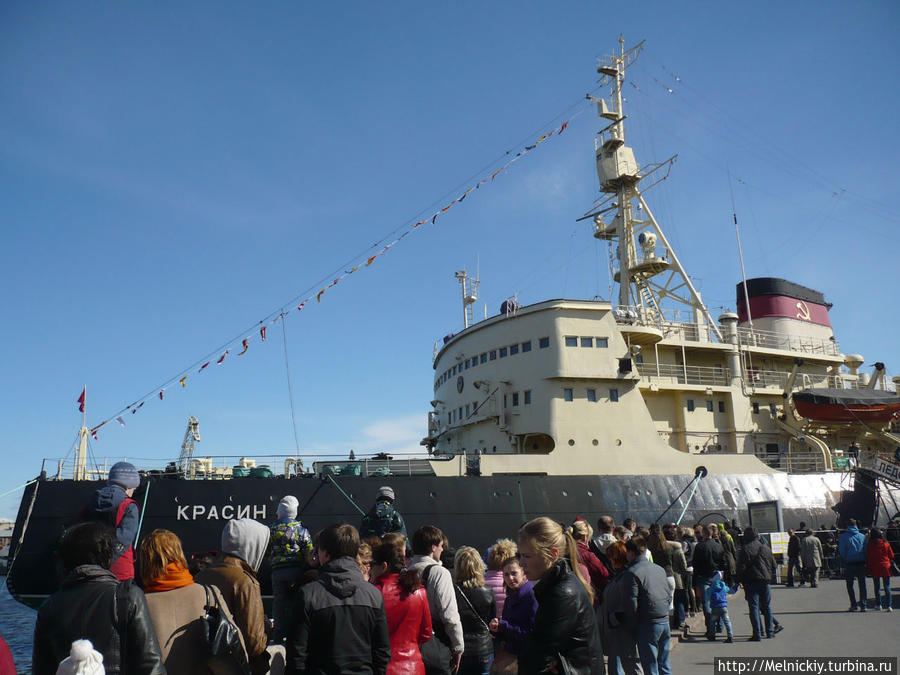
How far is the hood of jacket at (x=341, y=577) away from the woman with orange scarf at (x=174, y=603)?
525mm

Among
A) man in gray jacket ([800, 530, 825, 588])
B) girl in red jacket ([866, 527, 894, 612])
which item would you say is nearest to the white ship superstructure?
man in gray jacket ([800, 530, 825, 588])

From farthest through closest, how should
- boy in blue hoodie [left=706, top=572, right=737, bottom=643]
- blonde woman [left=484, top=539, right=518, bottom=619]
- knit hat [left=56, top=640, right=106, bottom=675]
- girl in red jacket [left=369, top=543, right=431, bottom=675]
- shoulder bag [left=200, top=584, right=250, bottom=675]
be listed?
boy in blue hoodie [left=706, top=572, right=737, bottom=643] < blonde woman [left=484, top=539, right=518, bottom=619] < girl in red jacket [left=369, top=543, right=431, bottom=675] < shoulder bag [left=200, top=584, right=250, bottom=675] < knit hat [left=56, top=640, right=106, bottom=675]

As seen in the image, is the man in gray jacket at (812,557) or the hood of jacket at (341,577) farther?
the man in gray jacket at (812,557)

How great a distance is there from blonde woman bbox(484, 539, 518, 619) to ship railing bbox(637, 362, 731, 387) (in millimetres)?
14564

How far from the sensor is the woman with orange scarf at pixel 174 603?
3.23 metres

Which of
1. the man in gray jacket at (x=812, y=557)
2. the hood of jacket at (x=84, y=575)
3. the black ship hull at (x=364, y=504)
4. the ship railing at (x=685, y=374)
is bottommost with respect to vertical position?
the man in gray jacket at (x=812, y=557)

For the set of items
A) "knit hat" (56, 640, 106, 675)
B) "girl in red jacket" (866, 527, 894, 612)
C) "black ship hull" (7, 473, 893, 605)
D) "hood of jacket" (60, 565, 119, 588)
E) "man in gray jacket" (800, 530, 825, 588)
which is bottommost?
"man in gray jacket" (800, 530, 825, 588)

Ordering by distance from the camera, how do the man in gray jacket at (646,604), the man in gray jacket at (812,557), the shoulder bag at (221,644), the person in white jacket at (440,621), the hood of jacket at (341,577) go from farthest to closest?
the man in gray jacket at (812,557) → the man in gray jacket at (646,604) → the person in white jacket at (440,621) → the hood of jacket at (341,577) → the shoulder bag at (221,644)

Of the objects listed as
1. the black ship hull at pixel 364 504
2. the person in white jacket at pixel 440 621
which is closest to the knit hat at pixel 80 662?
the person in white jacket at pixel 440 621

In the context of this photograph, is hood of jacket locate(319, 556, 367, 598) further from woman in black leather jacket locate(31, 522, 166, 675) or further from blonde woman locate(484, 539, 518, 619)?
blonde woman locate(484, 539, 518, 619)

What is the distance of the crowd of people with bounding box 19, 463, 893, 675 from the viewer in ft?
9.17

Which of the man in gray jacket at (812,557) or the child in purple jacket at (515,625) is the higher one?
the child in purple jacket at (515,625)

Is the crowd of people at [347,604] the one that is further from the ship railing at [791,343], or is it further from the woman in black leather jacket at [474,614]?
the ship railing at [791,343]

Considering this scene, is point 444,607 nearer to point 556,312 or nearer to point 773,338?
point 556,312
